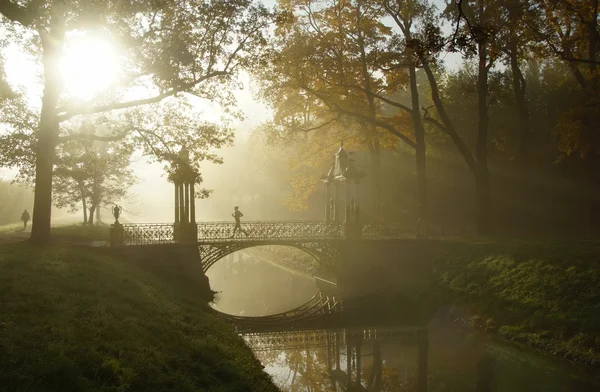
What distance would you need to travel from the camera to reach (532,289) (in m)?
19.2

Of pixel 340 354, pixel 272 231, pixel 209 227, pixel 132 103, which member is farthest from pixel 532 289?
pixel 132 103

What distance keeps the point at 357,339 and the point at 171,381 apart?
1053cm

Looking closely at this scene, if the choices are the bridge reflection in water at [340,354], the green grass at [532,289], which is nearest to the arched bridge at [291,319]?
the bridge reflection in water at [340,354]

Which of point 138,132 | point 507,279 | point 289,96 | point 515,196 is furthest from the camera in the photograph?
point 515,196

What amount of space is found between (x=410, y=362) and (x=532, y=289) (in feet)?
19.2

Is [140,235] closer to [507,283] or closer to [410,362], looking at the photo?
[410,362]

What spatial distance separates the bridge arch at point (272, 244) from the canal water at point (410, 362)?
6.10 metres

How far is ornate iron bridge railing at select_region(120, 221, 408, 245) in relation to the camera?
80.6 feet

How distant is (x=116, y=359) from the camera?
33.9 ft

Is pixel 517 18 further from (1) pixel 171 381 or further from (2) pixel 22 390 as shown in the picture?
(2) pixel 22 390

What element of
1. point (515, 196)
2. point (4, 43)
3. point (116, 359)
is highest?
point (4, 43)

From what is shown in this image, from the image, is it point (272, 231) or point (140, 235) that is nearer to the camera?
point (140, 235)

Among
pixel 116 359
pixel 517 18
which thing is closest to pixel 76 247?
pixel 116 359

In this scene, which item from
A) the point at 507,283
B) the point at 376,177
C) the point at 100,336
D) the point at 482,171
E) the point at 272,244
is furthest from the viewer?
the point at 376,177
